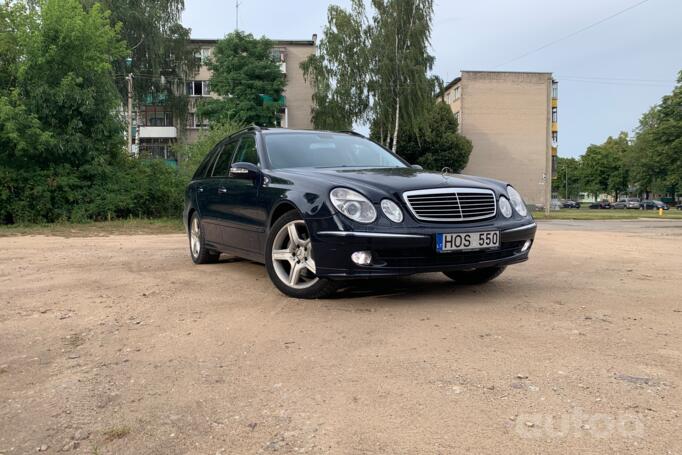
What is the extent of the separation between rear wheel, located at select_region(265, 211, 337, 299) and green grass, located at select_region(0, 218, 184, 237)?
10281 millimetres

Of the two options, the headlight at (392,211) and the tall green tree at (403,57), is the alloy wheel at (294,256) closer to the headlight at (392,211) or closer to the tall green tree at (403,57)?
the headlight at (392,211)

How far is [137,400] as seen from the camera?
8.58ft

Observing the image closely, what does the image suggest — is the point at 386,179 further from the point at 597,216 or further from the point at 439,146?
the point at 439,146

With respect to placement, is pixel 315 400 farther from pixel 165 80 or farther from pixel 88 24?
pixel 165 80

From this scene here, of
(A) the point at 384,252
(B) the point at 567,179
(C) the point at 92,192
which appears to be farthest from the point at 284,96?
(B) the point at 567,179

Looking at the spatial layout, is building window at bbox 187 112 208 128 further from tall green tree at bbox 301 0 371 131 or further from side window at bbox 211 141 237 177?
side window at bbox 211 141 237 177

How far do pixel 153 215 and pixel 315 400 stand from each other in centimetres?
1752

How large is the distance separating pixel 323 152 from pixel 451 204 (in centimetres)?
173

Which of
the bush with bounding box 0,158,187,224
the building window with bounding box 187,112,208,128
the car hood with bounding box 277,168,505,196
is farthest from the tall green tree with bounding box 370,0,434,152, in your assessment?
the car hood with bounding box 277,168,505,196

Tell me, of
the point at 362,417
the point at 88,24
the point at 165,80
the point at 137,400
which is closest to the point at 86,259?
the point at 137,400

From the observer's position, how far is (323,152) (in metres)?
5.71

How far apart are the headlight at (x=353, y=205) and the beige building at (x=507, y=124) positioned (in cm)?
5551

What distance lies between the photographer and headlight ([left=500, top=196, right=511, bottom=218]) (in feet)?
15.8

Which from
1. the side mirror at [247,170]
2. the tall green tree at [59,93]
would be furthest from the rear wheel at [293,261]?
the tall green tree at [59,93]
